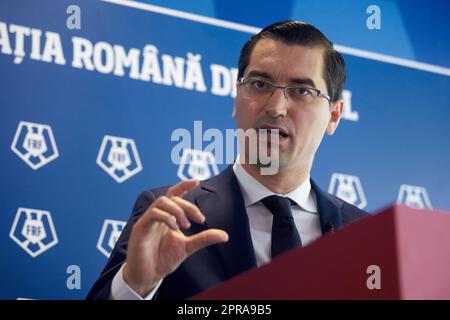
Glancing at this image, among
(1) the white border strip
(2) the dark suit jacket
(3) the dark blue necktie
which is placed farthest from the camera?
(1) the white border strip

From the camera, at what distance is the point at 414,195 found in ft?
10.2

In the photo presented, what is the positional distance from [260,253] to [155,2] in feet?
3.85

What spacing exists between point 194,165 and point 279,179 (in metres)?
0.56

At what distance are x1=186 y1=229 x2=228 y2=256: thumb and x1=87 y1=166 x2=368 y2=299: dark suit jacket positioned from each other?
27 cm

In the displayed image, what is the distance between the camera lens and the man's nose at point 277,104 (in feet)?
6.94

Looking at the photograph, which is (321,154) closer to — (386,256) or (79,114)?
(79,114)

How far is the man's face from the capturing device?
2123mm

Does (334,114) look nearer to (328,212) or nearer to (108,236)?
(328,212)

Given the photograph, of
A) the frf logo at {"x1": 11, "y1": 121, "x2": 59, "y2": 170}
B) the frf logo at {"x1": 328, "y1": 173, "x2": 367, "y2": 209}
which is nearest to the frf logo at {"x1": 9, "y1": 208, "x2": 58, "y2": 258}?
the frf logo at {"x1": 11, "y1": 121, "x2": 59, "y2": 170}

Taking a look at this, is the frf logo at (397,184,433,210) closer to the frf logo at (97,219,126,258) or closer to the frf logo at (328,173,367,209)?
the frf logo at (328,173,367,209)

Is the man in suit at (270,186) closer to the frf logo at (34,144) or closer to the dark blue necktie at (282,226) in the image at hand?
the dark blue necktie at (282,226)

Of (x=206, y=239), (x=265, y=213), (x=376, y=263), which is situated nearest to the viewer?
(x=376, y=263)

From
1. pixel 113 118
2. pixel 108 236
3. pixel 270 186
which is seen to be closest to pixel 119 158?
pixel 113 118

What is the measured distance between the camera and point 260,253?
1925mm
